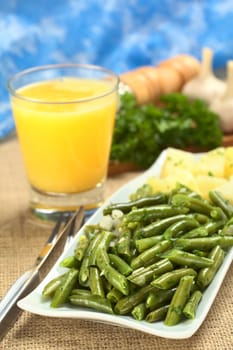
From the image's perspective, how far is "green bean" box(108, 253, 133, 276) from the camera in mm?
2415

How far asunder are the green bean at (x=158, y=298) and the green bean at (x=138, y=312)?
0.02 meters

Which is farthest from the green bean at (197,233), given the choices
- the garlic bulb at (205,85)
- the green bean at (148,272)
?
the garlic bulb at (205,85)

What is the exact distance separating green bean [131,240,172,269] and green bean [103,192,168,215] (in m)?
0.38

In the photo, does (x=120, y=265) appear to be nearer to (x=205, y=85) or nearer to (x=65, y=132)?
(x=65, y=132)

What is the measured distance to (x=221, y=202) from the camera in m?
2.85

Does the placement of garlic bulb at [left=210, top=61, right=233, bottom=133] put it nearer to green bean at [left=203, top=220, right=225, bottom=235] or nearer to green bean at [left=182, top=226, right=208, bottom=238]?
green bean at [left=203, top=220, right=225, bottom=235]

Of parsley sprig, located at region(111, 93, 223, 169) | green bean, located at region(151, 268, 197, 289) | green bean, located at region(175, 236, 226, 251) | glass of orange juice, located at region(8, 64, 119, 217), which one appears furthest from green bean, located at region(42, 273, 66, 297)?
parsley sprig, located at region(111, 93, 223, 169)

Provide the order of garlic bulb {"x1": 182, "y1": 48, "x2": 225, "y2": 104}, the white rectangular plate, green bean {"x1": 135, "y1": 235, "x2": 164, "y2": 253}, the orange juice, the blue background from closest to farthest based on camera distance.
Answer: the white rectangular plate → green bean {"x1": 135, "y1": 235, "x2": 164, "y2": 253} → the orange juice → garlic bulb {"x1": 182, "y1": 48, "x2": 225, "y2": 104} → the blue background

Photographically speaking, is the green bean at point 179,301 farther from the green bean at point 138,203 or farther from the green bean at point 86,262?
the green bean at point 138,203

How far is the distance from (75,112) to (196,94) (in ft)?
4.61

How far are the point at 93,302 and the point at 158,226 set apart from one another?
0.45 metres

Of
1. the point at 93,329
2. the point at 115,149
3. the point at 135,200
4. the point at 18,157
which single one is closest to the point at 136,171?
the point at 115,149

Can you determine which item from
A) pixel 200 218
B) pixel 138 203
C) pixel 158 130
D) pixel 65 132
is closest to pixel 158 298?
pixel 200 218

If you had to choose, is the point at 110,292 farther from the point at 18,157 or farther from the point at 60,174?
the point at 18,157
